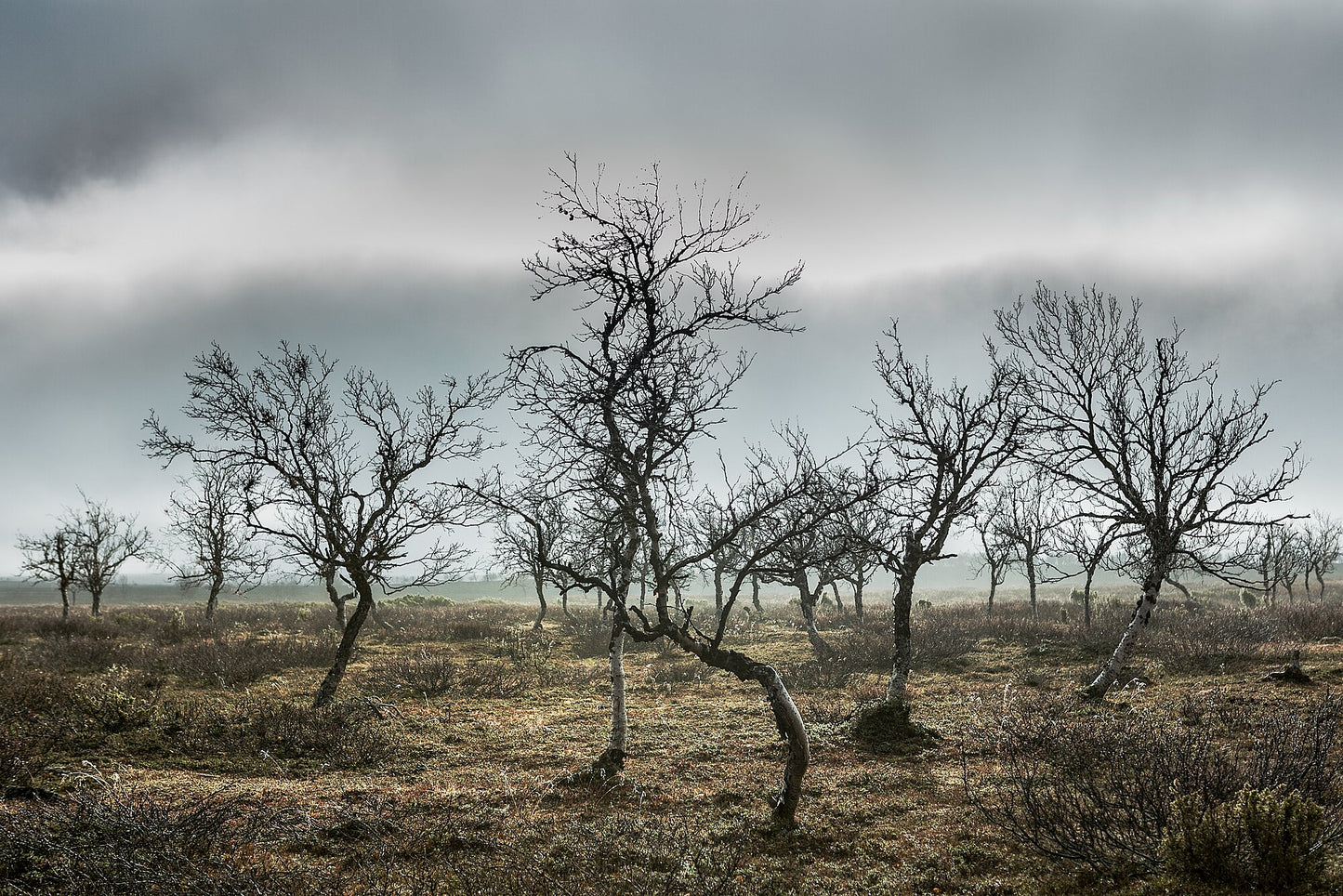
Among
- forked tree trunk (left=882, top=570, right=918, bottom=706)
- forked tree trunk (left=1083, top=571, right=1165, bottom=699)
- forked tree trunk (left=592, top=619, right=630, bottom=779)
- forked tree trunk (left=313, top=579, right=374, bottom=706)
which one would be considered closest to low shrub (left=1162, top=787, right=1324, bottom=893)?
forked tree trunk (left=592, top=619, right=630, bottom=779)

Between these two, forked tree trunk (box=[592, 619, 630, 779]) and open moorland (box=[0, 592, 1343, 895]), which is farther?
forked tree trunk (box=[592, 619, 630, 779])

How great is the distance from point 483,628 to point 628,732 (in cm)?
1598

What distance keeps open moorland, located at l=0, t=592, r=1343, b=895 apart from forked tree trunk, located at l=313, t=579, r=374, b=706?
1.67 feet

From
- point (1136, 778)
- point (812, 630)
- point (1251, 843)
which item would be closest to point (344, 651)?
point (1136, 778)

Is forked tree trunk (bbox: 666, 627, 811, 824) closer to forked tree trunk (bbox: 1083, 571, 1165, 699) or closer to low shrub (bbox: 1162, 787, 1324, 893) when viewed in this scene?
low shrub (bbox: 1162, 787, 1324, 893)

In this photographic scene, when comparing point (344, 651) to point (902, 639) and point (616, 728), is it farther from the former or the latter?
point (902, 639)

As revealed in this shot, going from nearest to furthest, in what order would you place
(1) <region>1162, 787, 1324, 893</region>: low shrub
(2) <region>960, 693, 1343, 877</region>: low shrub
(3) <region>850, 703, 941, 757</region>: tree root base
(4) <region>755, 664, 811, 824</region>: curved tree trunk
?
(1) <region>1162, 787, 1324, 893</region>: low shrub < (2) <region>960, 693, 1343, 877</region>: low shrub < (4) <region>755, 664, 811, 824</region>: curved tree trunk < (3) <region>850, 703, 941, 757</region>: tree root base

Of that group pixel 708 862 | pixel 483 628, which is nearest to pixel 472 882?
pixel 708 862

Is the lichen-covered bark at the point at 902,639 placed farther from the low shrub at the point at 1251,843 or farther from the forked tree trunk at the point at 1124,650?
the low shrub at the point at 1251,843

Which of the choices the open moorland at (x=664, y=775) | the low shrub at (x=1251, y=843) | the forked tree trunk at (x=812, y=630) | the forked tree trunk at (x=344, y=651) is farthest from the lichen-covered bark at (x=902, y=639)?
the forked tree trunk at (x=344, y=651)

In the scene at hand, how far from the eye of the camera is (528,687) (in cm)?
1722

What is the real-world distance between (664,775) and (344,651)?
8.41m

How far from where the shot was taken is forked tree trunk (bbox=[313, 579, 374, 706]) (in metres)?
13.7

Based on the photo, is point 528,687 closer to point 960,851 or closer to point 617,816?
point 617,816
